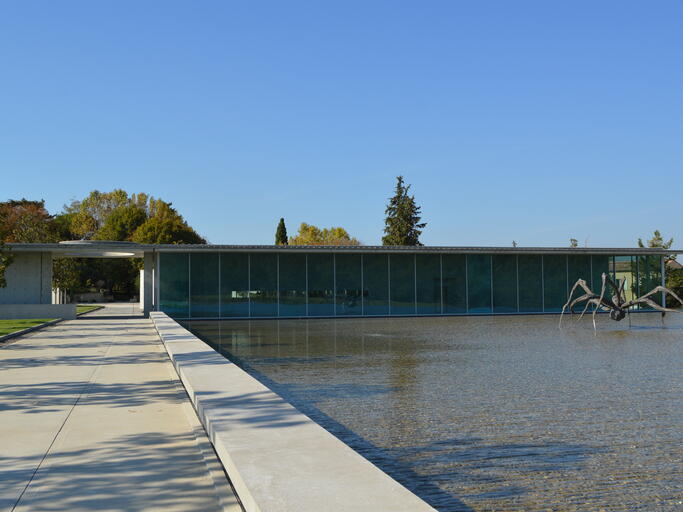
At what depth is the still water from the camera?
4.87 meters

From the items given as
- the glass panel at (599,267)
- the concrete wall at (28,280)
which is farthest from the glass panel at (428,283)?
the concrete wall at (28,280)

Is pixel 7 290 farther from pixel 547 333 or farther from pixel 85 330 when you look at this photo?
pixel 547 333

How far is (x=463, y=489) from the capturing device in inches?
190

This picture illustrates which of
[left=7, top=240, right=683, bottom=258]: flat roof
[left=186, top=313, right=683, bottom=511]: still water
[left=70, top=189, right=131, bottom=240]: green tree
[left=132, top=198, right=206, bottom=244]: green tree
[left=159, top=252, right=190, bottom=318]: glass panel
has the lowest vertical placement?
[left=186, top=313, right=683, bottom=511]: still water

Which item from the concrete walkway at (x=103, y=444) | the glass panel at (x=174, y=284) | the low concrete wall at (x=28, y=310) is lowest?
the concrete walkway at (x=103, y=444)

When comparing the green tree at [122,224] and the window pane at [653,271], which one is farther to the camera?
the green tree at [122,224]

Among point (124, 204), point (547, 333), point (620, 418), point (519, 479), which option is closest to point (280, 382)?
point (620, 418)

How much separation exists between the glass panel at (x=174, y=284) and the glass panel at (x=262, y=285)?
2847 millimetres

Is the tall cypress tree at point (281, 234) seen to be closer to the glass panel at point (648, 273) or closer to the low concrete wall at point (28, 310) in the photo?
the glass panel at point (648, 273)

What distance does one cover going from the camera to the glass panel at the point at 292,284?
31156mm

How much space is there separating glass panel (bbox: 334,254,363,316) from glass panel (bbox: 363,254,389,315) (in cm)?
30

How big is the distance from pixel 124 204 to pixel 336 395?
2600 inches

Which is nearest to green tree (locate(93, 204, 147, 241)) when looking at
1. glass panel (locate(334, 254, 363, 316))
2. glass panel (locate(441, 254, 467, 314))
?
glass panel (locate(334, 254, 363, 316))

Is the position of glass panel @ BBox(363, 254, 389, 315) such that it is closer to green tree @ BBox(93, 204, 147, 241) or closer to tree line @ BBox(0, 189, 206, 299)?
tree line @ BBox(0, 189, 206, 299)
